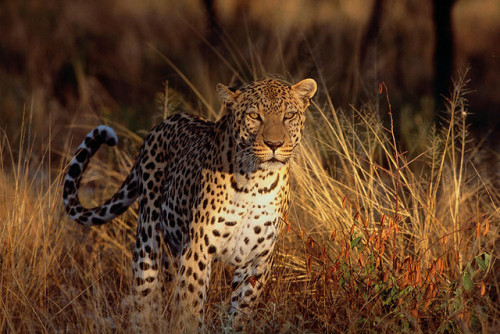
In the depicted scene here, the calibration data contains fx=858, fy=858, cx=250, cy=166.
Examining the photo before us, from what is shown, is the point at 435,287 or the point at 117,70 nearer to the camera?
the point at 435,287

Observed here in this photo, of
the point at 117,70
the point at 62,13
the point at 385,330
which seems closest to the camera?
the point at 385,330

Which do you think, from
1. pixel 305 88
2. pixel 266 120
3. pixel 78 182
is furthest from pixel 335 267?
pixel 78 182

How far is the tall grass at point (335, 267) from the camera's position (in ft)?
14.2

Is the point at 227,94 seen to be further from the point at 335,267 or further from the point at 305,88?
the point at 335,267

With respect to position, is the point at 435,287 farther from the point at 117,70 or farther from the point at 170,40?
the point at 170,40

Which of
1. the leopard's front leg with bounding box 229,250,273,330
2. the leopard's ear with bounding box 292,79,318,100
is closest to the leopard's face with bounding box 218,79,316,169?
the leopard's ear with bounding box 292,79,318,100

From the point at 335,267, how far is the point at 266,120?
865 millimetres

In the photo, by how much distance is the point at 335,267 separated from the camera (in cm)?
456

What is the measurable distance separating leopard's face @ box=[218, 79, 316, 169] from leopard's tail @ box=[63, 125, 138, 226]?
4.26 feet

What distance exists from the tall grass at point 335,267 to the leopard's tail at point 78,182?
0.16 metres

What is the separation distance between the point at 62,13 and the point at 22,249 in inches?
427

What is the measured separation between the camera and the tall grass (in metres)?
4.32

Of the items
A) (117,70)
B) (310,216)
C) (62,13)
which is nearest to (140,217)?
(310,216)

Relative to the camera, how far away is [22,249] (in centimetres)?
536
